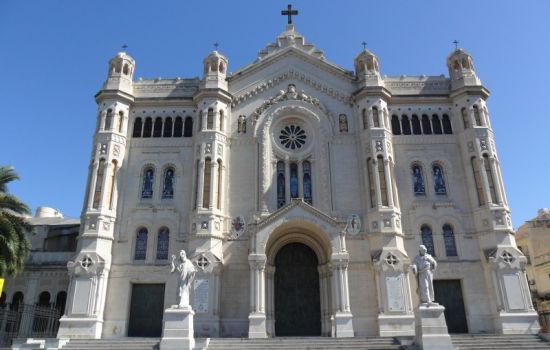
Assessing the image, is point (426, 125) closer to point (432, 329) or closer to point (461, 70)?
point (461, 70)

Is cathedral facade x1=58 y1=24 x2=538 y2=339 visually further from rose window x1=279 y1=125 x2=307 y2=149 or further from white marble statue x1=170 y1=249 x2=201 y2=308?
white marble statue x1=170 y1=249 x2=201 y2=308

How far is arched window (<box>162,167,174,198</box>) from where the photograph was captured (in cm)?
2895

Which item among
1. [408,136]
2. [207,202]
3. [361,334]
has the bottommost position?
[361,334]

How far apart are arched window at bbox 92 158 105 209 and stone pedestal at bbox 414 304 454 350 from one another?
19.4 metres

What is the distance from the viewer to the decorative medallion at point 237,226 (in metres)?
27.4

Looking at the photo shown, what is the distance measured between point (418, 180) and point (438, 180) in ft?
4.29

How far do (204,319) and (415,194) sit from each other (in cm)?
1517

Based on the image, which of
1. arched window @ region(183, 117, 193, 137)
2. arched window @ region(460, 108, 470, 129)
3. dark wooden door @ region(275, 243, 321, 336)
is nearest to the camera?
dark wooden door @ region(275, 243, 321, 336)

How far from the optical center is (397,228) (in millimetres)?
26703

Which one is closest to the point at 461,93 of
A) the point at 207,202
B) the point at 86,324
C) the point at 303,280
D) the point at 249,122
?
the point at 249,122

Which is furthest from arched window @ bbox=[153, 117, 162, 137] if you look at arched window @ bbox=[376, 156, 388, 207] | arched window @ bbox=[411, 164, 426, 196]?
arched window @ bbox=[411, 164, 426, 196]

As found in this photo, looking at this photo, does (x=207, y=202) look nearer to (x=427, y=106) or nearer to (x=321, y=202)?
(x=321, y=202)

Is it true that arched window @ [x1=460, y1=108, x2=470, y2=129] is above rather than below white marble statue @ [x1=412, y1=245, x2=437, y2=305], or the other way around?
above

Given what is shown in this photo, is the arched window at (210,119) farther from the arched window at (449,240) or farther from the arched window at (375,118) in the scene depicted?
the arched window at (449,240)
